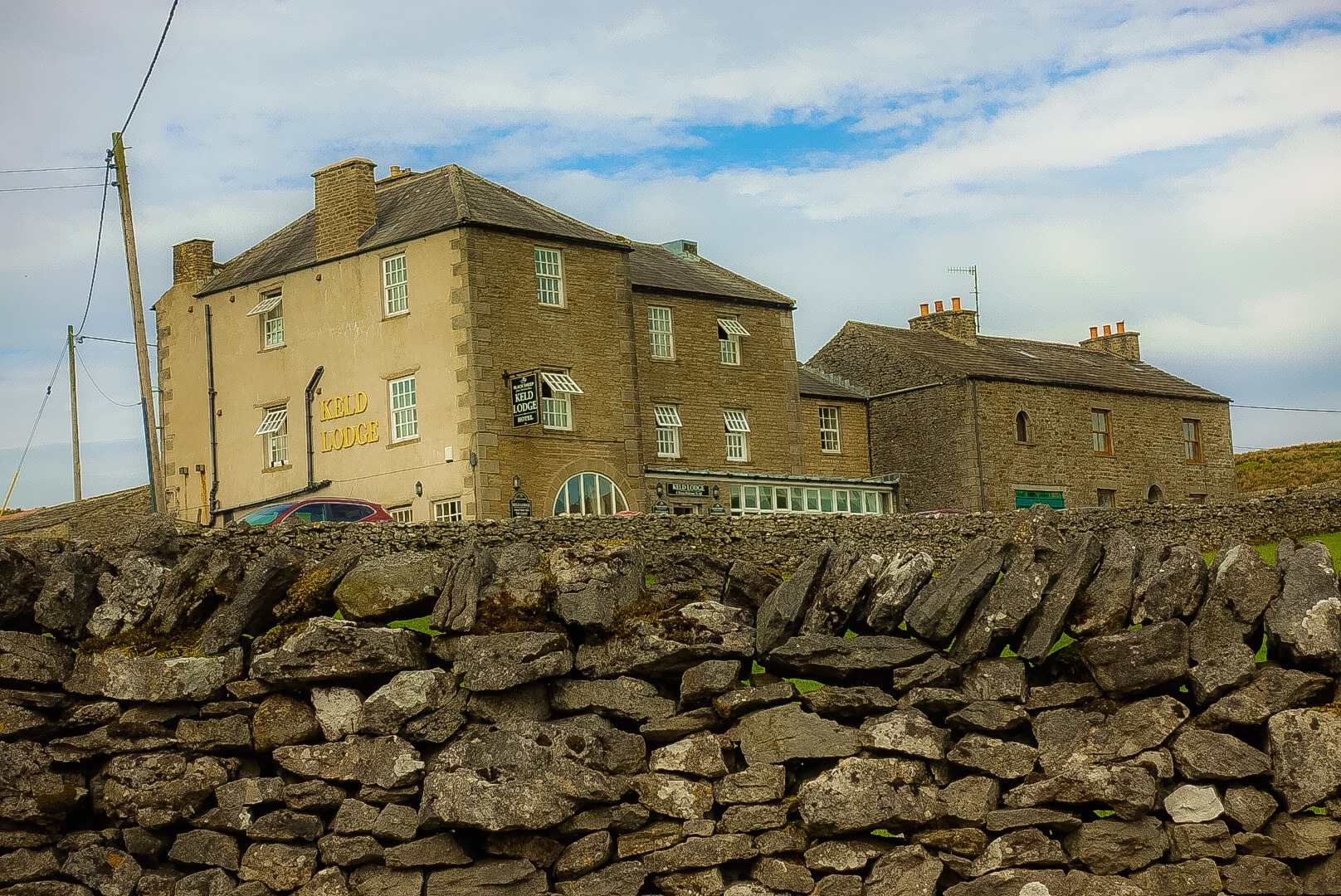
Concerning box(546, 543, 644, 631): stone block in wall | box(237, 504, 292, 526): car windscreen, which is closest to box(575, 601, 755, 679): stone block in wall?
box(546, 543, 644, 631): stone block in wall

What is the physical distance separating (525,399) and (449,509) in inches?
128

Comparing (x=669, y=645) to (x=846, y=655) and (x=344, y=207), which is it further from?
(x=344, y=207)

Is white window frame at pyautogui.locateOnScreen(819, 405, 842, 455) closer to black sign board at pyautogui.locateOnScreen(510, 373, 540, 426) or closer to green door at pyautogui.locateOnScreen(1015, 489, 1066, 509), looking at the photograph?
green door at pyautogui.locateOnScreen(1015, 489, 1066, 509)

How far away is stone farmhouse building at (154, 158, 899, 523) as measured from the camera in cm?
3784

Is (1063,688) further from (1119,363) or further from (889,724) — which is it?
(1119,363)

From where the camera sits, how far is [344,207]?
41.2 metres

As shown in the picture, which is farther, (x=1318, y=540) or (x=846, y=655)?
(x=1318, y=540)

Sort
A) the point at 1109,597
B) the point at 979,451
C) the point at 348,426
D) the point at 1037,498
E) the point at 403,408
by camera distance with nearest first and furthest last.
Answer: the point at 1109,597 < the point at 403,408 < the point at 348,426 < the point at 979,451 < the point at 1037,498

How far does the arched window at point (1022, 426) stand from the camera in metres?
52.2

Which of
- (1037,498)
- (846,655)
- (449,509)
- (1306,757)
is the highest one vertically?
(449,509)

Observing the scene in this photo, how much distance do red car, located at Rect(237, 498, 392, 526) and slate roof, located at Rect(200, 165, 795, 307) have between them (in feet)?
32.2

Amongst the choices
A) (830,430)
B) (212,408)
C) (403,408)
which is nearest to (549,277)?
(403,408)

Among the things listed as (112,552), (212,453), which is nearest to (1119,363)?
(212,453)

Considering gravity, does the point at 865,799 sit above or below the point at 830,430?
below
